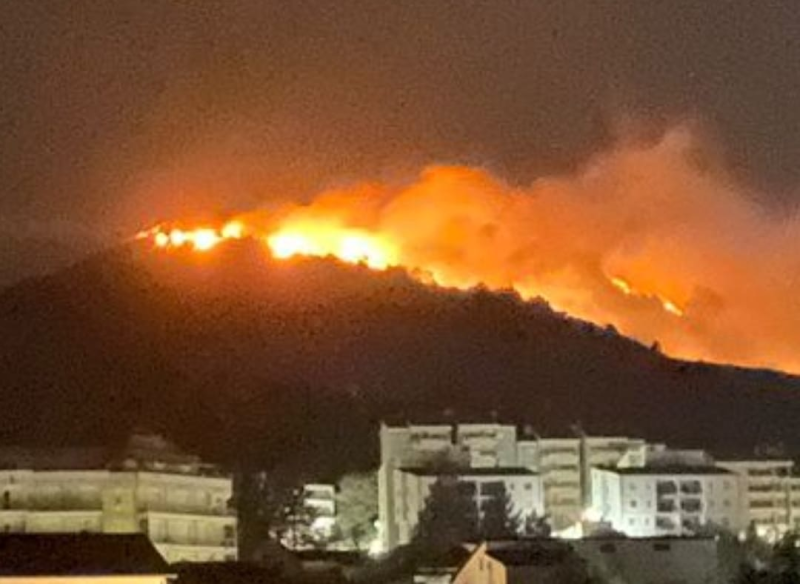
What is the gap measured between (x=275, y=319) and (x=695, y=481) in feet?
24.0

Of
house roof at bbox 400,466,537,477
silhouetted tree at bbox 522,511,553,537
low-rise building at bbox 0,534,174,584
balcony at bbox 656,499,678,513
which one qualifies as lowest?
low-rise building at bbox 0,534,174,584

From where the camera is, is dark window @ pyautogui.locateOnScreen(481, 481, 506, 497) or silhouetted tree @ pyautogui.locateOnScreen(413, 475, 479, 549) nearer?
silhouetted tree @ pyautogui.locateOnScreen(413, 475, 479, 549)

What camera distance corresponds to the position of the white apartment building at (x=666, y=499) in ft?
63.8

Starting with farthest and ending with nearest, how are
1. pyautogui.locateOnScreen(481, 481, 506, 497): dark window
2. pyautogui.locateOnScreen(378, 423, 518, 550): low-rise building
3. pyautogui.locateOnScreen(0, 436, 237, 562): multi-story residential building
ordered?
pyautogui.locateOnScreen(378, 423, 518, 550): low-rise building
pyautogui.locateOnScreen(481, 481, 506, 497): dark window
pyautogui.locateOnScreen(0, 436, 237, 562): multi-story residential building

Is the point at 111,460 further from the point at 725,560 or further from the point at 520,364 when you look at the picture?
the point at 520,364

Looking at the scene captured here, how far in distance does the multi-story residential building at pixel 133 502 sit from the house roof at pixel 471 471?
2621mm

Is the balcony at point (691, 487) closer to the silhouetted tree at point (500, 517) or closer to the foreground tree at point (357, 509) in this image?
the silhouetted tree at point (500, 517)

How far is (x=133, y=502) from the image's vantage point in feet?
52.7

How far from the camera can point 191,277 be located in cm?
2659

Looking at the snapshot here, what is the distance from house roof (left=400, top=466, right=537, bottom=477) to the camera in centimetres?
1898

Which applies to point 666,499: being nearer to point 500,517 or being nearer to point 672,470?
point 672,470

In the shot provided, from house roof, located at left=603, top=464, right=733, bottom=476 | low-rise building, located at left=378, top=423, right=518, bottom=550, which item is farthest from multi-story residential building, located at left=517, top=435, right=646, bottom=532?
house roof, located at left=603, top=464, right=733, bottom=476

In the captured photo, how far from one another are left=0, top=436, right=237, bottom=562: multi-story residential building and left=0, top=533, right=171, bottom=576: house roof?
386cm

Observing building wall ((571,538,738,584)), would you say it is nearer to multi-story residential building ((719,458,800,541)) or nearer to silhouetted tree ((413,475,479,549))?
silhouetted tree ((413,475,479,549))
